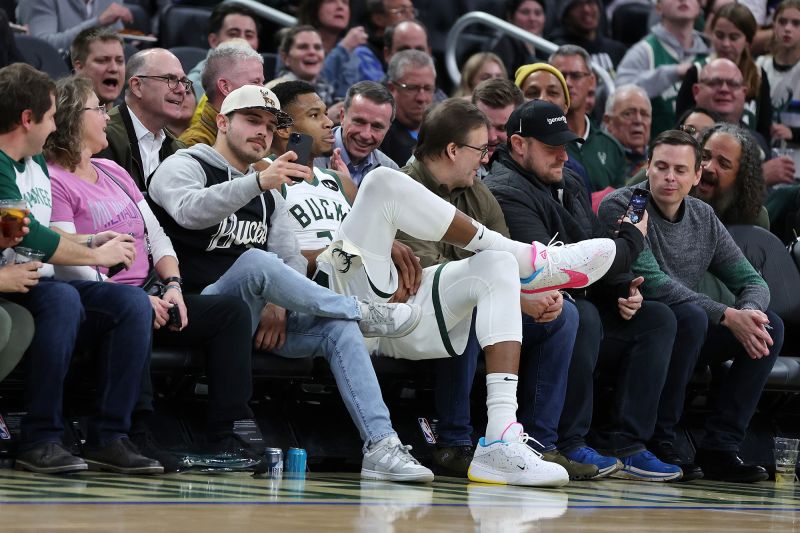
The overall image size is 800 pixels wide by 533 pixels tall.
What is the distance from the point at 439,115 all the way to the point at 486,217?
0.48 m

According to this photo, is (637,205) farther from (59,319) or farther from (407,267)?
(59,319)

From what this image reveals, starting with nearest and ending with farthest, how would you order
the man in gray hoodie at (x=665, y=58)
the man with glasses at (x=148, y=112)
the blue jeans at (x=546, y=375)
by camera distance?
the blue jeans at (x=546, y=375), the man with glasses at (x=148, y=112), the man in gray hoodie at (x=665, y=58)

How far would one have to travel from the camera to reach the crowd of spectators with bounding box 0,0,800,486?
4.75 meters

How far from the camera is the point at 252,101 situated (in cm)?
535

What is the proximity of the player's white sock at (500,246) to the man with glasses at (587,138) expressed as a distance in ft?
8.48

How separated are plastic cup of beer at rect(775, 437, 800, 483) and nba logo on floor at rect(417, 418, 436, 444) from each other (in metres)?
1.74

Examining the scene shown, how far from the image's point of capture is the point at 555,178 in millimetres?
6027

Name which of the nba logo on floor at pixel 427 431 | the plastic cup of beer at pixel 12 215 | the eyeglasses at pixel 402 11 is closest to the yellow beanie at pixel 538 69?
the eyeglasses at pixel 402 11

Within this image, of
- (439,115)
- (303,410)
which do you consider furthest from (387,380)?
(439,115)

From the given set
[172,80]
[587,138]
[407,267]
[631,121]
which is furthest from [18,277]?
[631,121]

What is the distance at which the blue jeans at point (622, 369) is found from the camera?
5.75m

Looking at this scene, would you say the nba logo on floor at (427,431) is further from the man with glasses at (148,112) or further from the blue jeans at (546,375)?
the man with glasses at (148,112)

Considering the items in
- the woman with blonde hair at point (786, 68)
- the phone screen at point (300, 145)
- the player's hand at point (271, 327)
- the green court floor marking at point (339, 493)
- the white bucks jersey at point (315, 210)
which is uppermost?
the woman with blonde hair at point (786, 68)

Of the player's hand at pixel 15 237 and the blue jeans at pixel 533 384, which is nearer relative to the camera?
the player's hand at pixel 15 237
